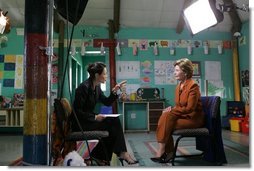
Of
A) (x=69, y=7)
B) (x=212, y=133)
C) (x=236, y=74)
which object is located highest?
(x=69, y=7)

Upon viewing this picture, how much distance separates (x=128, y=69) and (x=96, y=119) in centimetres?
351

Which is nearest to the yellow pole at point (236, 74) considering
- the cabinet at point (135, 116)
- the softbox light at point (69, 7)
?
the cabinet at point (135, 116)

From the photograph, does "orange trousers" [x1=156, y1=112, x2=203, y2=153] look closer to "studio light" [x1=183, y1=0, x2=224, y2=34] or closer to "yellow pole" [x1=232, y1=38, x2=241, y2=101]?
"studio light" [x1=183, y1=0, x2=224, y2=34]

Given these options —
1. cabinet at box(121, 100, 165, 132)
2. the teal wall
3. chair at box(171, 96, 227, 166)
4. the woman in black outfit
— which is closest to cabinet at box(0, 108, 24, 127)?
the teal wall

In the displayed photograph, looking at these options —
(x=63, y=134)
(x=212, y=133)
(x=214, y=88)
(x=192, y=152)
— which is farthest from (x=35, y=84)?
(x=214, y=88)

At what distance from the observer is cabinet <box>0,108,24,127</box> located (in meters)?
4.88

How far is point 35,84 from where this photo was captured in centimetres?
160

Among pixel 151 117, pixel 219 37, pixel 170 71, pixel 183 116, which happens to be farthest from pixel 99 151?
pixel 219 37

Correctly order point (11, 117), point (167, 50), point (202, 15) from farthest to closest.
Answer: point (167, 50), point (11, 117), point (202, 15)

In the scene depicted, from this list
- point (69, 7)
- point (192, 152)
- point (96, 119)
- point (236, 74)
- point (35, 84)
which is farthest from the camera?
point (236, 74)

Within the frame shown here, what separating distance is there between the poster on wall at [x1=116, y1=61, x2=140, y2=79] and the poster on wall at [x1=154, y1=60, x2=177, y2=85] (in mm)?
402

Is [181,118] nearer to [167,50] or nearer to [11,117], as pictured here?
[167,50]

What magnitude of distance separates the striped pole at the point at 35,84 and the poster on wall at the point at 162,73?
4.13m

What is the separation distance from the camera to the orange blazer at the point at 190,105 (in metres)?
2.24
